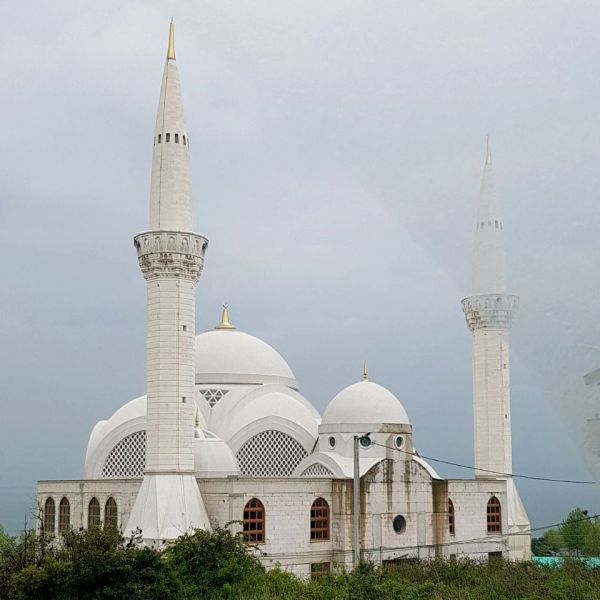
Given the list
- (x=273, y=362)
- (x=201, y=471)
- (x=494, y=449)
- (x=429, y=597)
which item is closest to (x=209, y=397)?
(x=273, y=362)

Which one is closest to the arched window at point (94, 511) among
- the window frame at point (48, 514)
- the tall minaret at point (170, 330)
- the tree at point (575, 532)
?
the window frame at point (48, 514)

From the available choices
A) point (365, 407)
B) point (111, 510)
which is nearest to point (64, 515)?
point (111, 510)

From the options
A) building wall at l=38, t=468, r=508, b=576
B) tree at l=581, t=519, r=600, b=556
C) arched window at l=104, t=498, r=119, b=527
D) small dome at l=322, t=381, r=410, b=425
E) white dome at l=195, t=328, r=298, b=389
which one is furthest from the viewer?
tree at l=581, t=519, r=600, b=556

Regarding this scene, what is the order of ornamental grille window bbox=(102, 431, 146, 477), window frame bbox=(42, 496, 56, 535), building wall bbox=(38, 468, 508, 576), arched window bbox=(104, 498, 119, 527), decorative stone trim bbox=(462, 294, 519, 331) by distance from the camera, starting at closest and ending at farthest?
building wall bbox=(38, 468, 508, 576) < arched window bbox=(104, 498, 119, 527) < ornamental grille window bbox=(102, 431, 146, 477) < window frame bbox=(42, 496, 56, 535) < decorative stone trim bbox=(462, 294, 519, 331)

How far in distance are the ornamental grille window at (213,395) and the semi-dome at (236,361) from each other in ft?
1.89

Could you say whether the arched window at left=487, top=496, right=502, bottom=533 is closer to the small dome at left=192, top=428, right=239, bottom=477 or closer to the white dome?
the white dome

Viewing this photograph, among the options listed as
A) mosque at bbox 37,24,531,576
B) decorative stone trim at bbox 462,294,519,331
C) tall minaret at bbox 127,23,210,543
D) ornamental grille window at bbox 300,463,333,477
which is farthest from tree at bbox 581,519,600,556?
tall minaret at bbox 127,23,210,543

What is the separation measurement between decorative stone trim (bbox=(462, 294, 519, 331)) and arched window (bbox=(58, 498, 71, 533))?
18.0 metres

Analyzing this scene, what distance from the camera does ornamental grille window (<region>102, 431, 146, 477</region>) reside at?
116ft

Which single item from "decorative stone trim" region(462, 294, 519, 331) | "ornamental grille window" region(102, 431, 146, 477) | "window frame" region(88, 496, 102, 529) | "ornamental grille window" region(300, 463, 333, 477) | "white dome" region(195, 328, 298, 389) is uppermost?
"decorative stone trim" region(462, 294, 519, 331)

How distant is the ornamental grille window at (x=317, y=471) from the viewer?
3391cm

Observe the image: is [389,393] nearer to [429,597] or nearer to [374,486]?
[374,486]

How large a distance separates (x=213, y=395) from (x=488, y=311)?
1190cm

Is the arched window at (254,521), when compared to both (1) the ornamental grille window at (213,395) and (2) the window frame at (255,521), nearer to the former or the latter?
(2) the window frame at (255,521)
